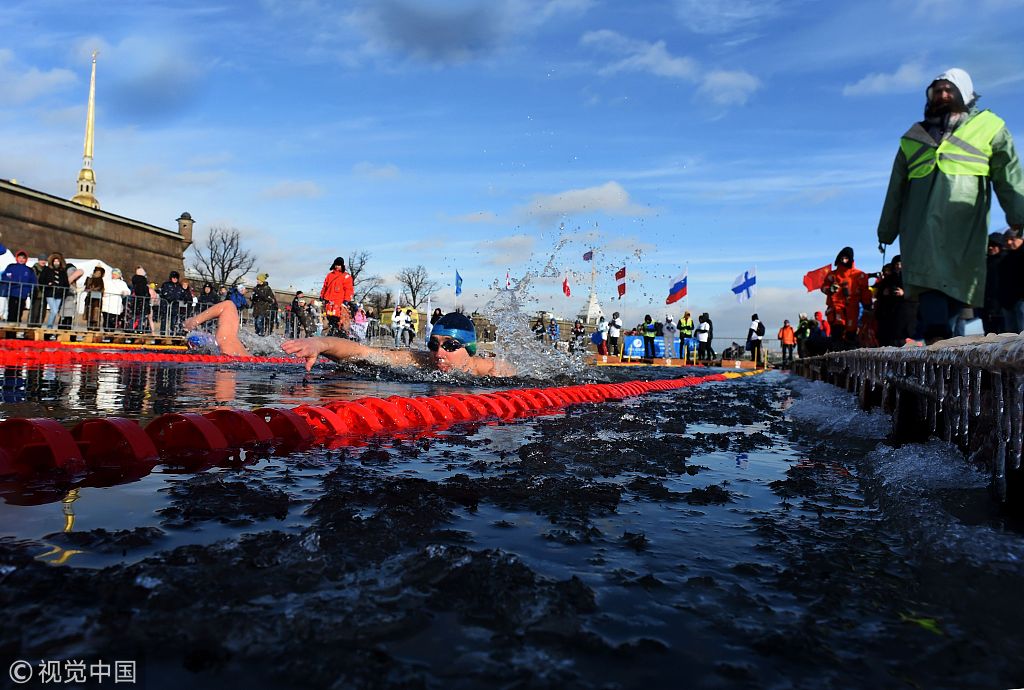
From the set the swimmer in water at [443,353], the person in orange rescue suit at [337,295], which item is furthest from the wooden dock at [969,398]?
the person in orange rescue suit at [337,295]

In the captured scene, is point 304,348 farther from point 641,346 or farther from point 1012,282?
point 641,346

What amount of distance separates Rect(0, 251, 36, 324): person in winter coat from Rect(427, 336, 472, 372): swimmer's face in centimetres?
1043

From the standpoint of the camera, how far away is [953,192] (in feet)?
17.0

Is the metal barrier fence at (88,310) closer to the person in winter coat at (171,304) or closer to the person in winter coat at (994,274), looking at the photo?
the person in winter coat at (171,304)

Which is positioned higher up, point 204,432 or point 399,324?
point 399,324

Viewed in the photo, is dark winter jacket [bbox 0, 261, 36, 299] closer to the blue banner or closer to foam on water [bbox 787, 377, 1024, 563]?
foam on water [bbox 787, 377, 1024, 563]

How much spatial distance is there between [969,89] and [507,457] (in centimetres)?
488

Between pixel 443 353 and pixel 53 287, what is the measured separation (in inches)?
430

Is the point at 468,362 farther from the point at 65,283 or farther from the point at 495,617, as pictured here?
the point at 65,283

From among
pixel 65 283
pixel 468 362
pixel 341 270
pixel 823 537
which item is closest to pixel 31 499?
pixel 823 537

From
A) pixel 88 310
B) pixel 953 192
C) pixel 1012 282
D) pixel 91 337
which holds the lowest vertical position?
pixel 91 337

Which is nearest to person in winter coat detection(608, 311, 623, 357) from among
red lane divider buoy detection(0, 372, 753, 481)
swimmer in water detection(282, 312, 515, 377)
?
swimmer in water detection(282, 312, 515, 377)

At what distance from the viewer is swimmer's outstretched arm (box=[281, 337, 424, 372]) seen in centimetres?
632

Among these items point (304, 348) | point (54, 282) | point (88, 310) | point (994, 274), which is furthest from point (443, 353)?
point (88, 310)
